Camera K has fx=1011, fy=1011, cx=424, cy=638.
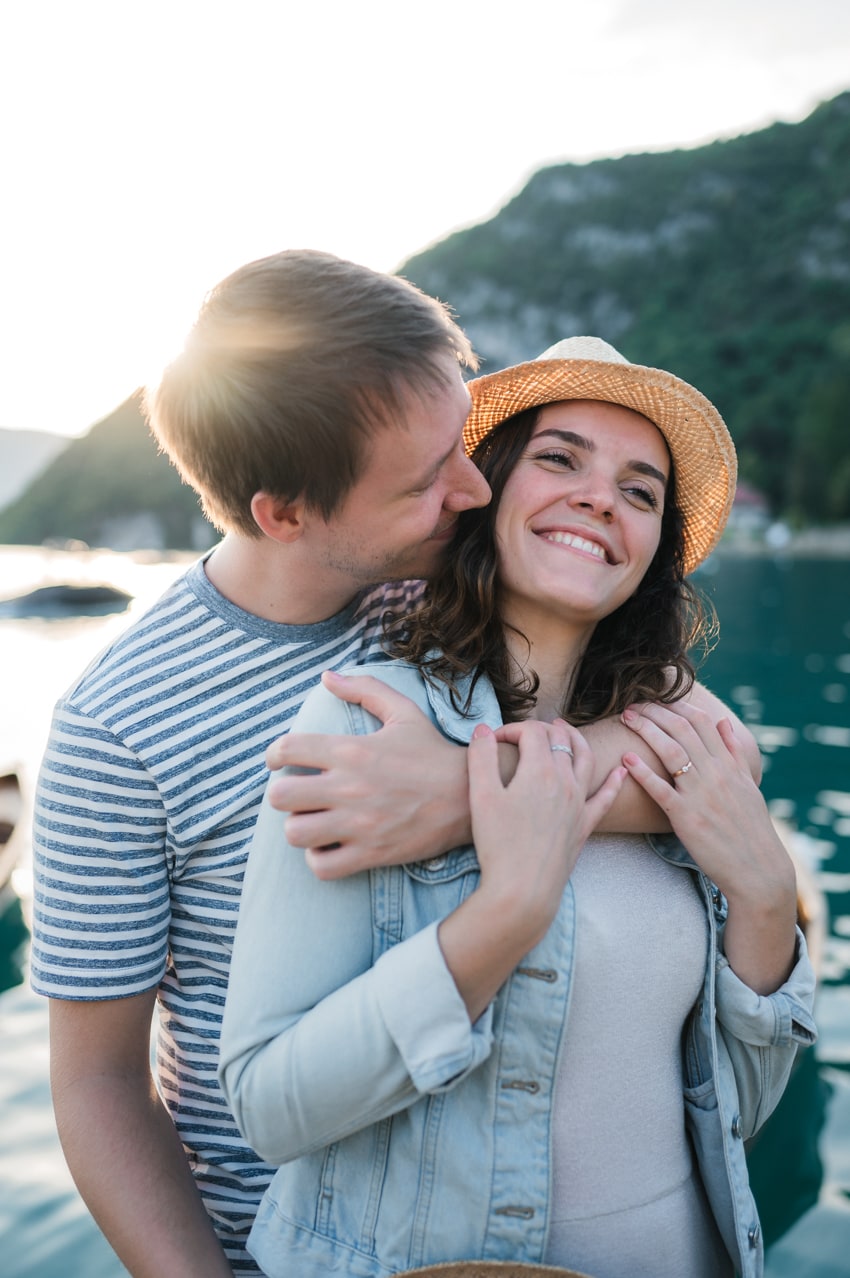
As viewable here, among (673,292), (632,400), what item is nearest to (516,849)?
(632,400)

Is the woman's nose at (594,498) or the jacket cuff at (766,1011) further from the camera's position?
the woman's nose at (594,498)

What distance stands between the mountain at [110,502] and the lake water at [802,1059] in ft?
304

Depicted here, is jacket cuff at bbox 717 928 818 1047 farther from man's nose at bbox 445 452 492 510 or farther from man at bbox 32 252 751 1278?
man's nose at bbox 445 452 492 510

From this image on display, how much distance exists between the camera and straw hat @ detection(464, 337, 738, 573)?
7.31 ft

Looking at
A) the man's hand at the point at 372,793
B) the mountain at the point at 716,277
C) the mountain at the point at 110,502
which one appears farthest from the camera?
the mountain at the point at 110,502

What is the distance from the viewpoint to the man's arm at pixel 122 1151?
6.10 feet

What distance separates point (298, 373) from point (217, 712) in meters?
0.68

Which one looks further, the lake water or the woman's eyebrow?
the lake water

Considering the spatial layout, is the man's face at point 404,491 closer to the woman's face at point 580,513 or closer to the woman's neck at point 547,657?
the woman's face at point 580,513

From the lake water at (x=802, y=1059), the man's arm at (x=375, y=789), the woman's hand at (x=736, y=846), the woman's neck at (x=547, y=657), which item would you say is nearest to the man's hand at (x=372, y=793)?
the man's arm at (x=375, y=789)

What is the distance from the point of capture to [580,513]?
2.21 m

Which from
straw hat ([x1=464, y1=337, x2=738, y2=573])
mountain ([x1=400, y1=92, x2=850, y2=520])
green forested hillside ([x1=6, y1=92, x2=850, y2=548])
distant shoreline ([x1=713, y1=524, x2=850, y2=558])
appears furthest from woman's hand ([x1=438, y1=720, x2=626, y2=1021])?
green forested hillside ([x1=6, y1=92, x2=850, y2=548])

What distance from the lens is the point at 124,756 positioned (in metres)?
1.87

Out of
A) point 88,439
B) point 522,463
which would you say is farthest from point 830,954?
point 88,439
